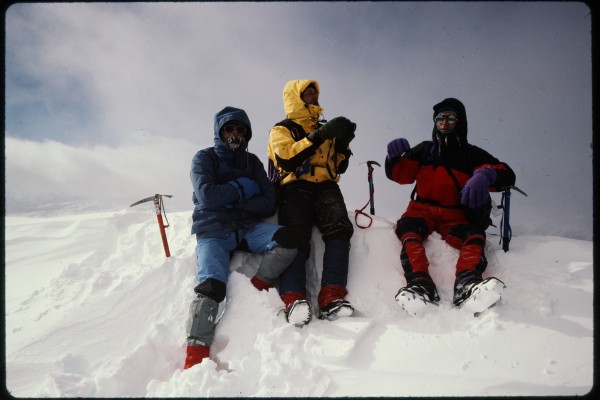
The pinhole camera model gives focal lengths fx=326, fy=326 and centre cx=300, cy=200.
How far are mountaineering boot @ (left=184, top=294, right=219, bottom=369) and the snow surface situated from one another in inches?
5.1

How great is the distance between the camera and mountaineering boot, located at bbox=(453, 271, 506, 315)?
252cm

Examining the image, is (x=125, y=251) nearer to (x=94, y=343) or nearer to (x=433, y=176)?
(x=94, y=343)

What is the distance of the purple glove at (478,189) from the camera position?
131 inches

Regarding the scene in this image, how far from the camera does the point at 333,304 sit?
9.55 feet

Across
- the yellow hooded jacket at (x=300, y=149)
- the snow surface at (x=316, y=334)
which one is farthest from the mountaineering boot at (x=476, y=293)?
the yellow hooded jacket at (x=300, y=149)

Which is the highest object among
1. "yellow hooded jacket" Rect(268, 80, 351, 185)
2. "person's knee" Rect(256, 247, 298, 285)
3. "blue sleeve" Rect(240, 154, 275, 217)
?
"yellow hooded jacket" Rect(268, 80, 351, 185)

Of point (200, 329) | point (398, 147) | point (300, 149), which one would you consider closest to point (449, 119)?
point (398, 147)

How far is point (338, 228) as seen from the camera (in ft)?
11.2

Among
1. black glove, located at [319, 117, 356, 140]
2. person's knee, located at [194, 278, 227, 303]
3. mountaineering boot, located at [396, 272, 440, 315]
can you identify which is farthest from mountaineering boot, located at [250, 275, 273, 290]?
black glove, located at [319, 117, 356, 140]

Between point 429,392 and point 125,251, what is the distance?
13.5ft

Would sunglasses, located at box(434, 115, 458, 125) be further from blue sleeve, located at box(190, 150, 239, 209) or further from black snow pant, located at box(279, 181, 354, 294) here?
blue sleeve, located at box(190, 150, 239, 209)

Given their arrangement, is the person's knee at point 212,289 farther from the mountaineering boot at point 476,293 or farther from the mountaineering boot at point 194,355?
the mountaineering boot at point 476,293

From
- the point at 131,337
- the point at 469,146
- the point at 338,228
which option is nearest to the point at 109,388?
the point at 131,337

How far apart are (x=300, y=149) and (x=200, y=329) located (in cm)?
200
